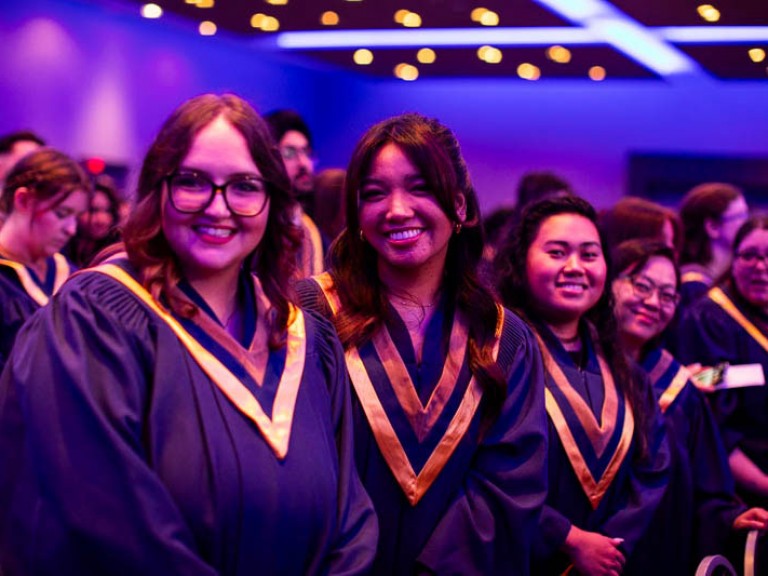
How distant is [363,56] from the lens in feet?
41.9

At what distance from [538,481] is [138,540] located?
→ 1230 mm

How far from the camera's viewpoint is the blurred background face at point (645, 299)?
4199mm

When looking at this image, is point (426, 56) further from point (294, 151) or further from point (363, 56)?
point (294, 151)

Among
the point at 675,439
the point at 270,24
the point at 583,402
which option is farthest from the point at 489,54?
the point at 583,402

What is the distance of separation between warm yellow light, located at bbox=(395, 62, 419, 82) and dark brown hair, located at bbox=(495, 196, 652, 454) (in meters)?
9.68

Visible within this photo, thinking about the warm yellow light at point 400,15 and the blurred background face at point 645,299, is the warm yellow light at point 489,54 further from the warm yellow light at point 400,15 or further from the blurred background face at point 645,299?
the blurred background face at point 645,299

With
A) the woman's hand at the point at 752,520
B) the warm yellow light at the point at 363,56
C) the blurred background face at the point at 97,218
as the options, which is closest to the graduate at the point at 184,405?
the woman's hand at the point at 752,520

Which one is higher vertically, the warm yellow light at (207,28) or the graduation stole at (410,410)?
the warm yellow light at (207,28)

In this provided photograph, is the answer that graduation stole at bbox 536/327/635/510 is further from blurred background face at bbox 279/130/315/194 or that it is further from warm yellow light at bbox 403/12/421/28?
warm yellow light at bbox 403/12/421/28

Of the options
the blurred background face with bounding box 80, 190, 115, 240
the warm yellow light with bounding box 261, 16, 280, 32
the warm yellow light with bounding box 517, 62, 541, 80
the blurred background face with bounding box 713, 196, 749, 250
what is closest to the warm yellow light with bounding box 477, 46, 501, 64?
the warm yellow light with bounding box 517, 62, 541, 80

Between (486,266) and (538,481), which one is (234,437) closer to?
(538,481)

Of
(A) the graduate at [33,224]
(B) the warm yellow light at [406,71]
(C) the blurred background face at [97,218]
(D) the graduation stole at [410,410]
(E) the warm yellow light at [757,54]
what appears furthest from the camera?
(B) the warm yellow light at [406,71]

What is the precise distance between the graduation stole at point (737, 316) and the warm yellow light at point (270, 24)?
6.93 meters

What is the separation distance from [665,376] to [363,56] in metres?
9.11
